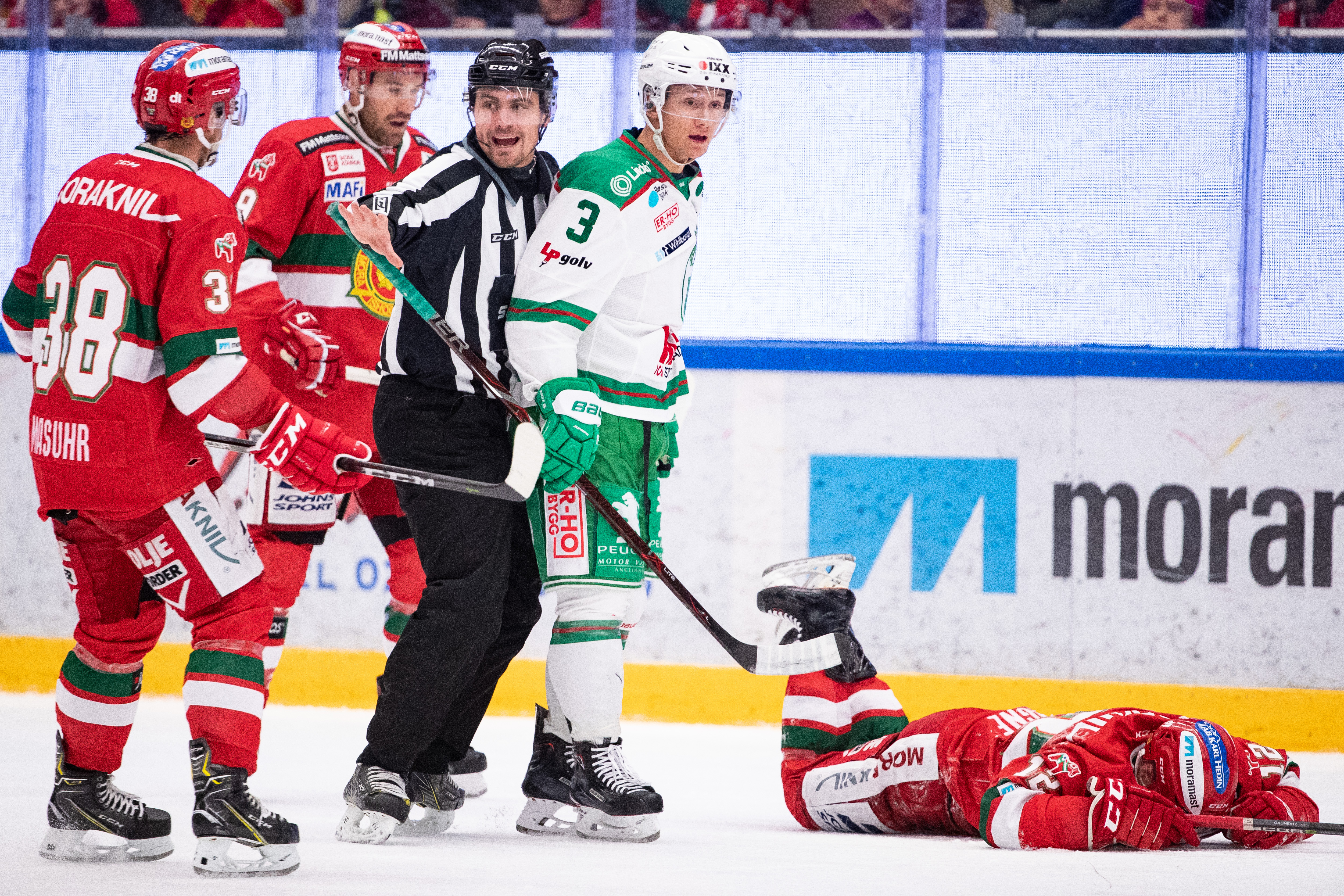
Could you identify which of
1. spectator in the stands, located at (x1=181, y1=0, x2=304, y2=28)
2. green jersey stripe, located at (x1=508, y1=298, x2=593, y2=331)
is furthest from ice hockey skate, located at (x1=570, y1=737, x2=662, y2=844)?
spectator in the stands, located at (x1=181, y1=0, x2=304, y2=28)

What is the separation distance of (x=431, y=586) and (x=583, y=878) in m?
0.59

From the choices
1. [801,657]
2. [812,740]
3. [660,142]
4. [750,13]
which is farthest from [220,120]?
[750,13]

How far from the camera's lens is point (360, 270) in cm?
323

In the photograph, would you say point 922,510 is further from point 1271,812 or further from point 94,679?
point 94,679

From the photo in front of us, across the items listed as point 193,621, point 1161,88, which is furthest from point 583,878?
point 1161,88

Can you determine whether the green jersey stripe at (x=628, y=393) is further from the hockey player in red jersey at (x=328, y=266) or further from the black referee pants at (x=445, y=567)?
the hockey player in red jersey at (x=328, y=266)

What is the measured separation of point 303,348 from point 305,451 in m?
0.80

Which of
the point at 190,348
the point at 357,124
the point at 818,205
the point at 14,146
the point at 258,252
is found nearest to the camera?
the point at 190,348

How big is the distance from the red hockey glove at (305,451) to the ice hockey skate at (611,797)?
2.30 ft

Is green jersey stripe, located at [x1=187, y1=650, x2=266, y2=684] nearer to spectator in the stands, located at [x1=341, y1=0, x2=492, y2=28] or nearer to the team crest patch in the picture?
the team crest patch

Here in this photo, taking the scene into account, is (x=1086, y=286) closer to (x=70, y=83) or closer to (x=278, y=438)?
(x=278, y=438)

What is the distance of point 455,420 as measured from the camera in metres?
2.65

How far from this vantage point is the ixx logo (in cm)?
401

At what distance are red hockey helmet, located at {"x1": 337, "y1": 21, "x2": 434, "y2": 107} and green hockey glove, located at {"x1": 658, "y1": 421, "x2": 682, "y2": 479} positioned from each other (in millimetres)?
1034
